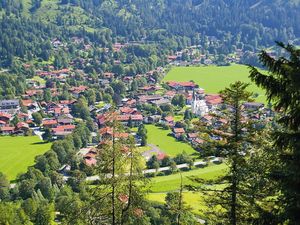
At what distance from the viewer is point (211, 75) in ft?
437

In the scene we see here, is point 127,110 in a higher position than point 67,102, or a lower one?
lower

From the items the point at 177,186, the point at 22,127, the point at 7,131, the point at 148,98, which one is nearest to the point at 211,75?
the point at 148,98

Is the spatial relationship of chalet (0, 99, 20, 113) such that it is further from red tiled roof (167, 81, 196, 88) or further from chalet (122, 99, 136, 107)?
red tiled roof (167, 81, 196, 88)

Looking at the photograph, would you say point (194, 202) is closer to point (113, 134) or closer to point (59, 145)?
point (59, 145)

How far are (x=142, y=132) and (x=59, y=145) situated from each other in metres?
16.8

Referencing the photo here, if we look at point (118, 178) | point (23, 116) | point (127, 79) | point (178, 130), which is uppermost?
point (118, 178)

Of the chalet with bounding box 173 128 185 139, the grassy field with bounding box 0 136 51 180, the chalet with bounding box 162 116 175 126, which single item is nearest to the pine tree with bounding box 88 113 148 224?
the grassy field with bounding box 0 136 51 180

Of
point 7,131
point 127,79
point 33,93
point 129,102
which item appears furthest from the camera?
point 127,79

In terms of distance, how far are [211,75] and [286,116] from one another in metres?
124

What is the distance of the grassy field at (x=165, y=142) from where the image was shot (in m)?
72.2

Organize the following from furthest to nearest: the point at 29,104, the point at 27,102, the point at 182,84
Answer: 1. the point at 182,84
2. the point at 27,102
3. the point at 29,104

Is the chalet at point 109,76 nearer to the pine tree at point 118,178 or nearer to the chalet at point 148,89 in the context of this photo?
the chalet at point 148,89

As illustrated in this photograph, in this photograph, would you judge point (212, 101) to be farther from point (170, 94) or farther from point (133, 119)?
point (133, 119)

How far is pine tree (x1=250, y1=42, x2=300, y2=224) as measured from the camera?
9.59 m
